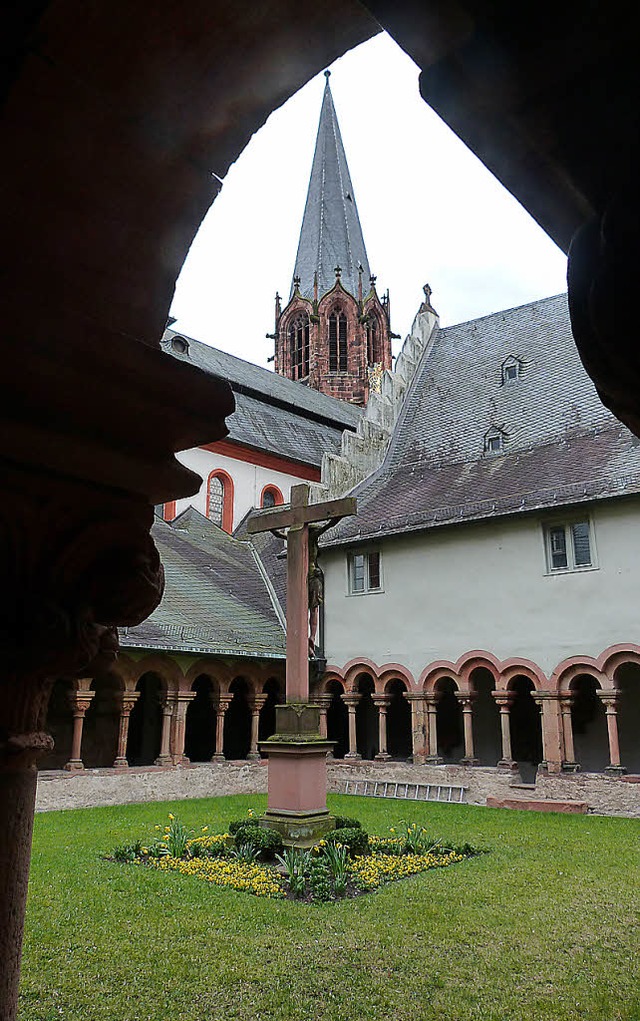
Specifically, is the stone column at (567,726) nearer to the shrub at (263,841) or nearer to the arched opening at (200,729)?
the shrub at (263,841)

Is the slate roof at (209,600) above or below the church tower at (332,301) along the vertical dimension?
below

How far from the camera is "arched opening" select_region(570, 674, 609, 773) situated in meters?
15.1

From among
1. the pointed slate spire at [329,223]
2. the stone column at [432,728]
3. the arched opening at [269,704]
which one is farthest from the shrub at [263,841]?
the pointed slate spire at [329,223]

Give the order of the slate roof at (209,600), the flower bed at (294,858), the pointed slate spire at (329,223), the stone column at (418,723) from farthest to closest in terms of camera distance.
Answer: the pointed slate spire at (329,223) < the stone column at (418,723) < the slate roof at (209,600) < the flower bed at (294,858)

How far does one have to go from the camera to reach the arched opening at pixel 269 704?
17.8 m

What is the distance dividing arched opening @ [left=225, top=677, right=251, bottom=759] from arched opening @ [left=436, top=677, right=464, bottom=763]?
4.42 meters

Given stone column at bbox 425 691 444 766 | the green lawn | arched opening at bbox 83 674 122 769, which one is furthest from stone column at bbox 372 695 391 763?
the green lawn

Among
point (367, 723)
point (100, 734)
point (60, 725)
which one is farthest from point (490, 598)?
point (60, 725)

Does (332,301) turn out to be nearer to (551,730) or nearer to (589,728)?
(589,728)

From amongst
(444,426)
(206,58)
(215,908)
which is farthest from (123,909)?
(444,426)

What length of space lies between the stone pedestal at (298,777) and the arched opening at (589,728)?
25.2ft

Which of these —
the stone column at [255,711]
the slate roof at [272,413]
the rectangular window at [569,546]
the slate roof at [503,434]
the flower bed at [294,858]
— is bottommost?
the flower bed at [294,858]

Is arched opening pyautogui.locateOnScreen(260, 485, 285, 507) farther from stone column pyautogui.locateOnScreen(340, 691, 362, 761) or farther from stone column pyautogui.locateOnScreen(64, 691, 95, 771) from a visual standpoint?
stone column pyautogui.locateOnScreen(64, 691, 95, 771)

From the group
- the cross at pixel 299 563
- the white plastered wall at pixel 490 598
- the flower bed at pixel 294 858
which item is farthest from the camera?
the white plastered wall at pixel 490 598
